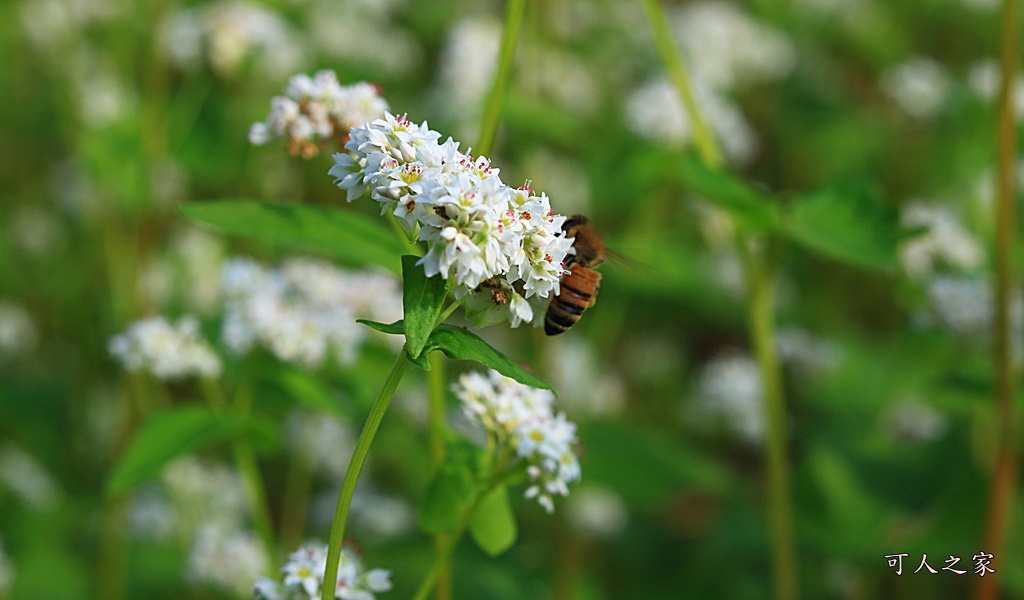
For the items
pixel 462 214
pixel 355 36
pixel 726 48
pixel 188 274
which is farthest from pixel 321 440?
pixel 726 48

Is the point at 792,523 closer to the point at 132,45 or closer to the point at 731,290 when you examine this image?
the point at 731,290

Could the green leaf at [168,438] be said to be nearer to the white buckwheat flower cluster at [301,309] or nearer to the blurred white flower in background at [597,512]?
the white buckwheat flower cluster at [301,309]

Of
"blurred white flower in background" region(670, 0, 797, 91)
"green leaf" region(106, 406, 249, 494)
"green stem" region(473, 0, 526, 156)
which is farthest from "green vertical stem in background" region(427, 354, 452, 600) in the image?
"blurred white flower in background" region(670, 0, 797, 91)

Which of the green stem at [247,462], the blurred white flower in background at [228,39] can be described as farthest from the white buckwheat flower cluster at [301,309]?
the blurred white flower in background at [228,39]

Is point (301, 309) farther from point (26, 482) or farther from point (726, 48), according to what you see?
point (726, 48)

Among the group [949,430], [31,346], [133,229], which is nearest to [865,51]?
[949,430]

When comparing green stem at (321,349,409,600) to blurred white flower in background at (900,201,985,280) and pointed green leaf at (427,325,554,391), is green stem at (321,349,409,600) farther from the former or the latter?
blurred white flower in background at (900,201,985,280)
